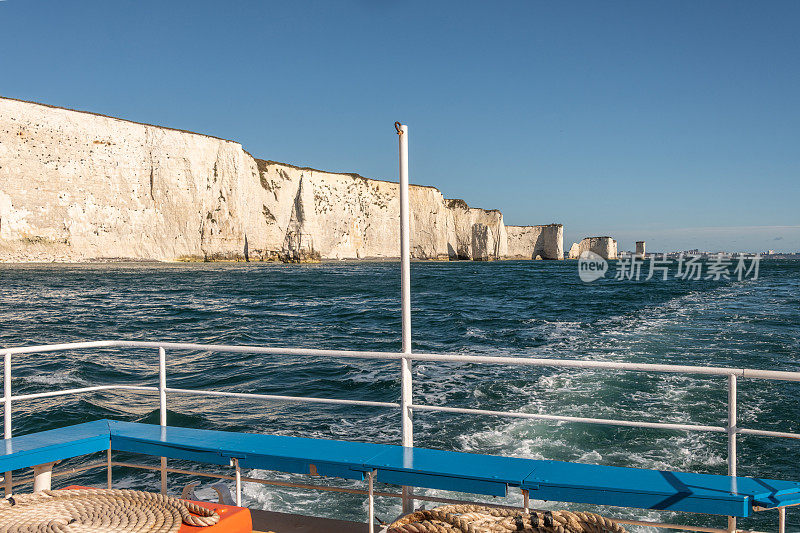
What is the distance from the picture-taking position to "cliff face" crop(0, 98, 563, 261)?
149 feet

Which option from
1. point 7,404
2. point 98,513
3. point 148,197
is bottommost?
point 98,513

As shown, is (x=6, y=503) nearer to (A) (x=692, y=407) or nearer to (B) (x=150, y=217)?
(A) (x=692, y=407)

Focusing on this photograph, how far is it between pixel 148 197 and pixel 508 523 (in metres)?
55.3

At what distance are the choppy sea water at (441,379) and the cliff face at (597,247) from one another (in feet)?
438

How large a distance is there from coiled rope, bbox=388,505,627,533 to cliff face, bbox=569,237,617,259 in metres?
156

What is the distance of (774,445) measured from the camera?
6375 millimetres

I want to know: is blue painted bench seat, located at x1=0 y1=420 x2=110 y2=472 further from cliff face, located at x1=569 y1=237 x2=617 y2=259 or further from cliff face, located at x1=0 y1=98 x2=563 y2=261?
Answer: cliff face, located at x1=569 y1=237 x2=617 y2=259

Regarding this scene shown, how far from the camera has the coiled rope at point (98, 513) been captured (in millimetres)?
2084

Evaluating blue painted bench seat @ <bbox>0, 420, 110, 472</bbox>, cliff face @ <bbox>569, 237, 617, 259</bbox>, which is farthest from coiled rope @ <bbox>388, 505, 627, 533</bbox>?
cliff face @ <bbox>569, 237, 617, 259</bbox>

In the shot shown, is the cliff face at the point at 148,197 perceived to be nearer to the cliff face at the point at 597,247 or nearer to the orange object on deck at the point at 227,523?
the orange object on deck at the point at 227,523

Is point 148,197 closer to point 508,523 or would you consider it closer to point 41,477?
point 41,477

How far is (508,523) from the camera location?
7.11 feet

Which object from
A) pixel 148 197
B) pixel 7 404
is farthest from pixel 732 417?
pixel 148 197

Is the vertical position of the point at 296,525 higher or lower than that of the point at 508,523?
lower
